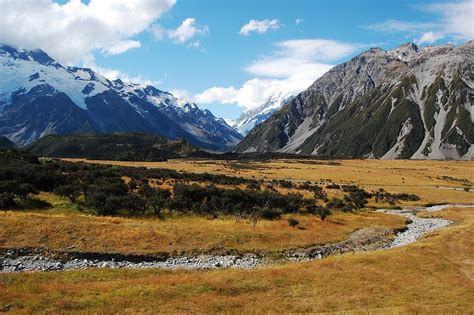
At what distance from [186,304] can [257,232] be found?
24518mm

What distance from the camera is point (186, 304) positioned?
2644 centimetres

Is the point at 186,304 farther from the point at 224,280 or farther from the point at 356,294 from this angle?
the point at 356,294

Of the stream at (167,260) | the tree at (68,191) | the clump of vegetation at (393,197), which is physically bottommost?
the stream at (167,260)

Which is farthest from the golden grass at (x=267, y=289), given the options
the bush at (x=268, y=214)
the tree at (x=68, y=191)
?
the tree at (x=68, y=191)

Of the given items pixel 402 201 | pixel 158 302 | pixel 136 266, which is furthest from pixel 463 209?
pixel 158 302

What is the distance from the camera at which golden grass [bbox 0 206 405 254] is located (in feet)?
137

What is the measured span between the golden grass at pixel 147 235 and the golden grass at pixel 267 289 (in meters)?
7.27

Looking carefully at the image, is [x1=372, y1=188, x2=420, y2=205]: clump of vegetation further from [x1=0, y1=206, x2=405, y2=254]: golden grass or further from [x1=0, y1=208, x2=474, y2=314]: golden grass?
[x1=0, y1=208, x2=474, y2=314]: golden grass

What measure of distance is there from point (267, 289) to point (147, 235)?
18759mm

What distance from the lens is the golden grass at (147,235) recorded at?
4162 cm

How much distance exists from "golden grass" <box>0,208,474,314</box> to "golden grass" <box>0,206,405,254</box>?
7270 millimetres

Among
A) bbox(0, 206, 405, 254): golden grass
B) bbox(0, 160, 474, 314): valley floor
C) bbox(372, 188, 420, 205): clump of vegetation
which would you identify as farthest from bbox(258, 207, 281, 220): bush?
bbox(372, 188, 420, 205): clump of vegetation

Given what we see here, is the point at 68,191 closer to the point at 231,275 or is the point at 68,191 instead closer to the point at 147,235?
the point at 147,235

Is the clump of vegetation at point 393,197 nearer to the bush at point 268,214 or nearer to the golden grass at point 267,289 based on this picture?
the bush at point 268,214
